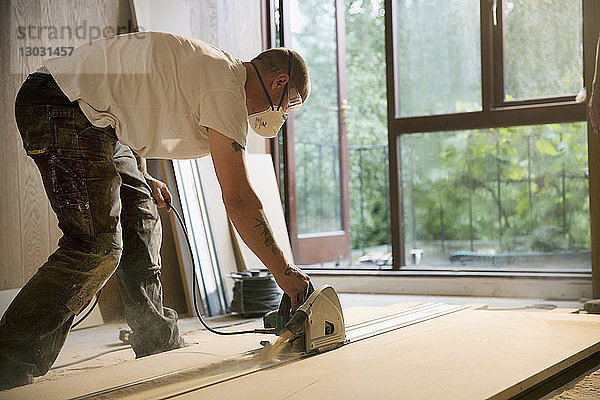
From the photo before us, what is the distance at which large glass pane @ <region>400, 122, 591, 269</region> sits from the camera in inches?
169

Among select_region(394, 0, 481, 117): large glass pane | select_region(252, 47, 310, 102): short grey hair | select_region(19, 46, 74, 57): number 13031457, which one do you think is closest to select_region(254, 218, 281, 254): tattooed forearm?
select_region(252, 47, 310, 102): short grey hair

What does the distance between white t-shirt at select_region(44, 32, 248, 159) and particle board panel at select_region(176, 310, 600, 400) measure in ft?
2.25

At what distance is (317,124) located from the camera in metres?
5.37

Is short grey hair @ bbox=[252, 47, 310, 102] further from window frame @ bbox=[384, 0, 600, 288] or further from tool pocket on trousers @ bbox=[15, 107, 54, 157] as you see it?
window frame @ bbox=[384, 0, 600, 288]

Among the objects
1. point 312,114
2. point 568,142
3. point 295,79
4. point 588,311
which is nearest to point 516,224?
point 568,142

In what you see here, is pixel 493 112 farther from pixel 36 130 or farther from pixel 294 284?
pixel 36 130

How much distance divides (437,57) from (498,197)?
37.0 inches

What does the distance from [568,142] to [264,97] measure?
2592 millimetres

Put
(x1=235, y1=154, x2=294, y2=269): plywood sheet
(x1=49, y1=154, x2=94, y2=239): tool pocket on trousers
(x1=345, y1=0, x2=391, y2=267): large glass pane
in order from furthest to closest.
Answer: (x1=345, y1=0, x2=391, y2=267): large glass pane → (x1=235, y1=154, x2=294, y2=269): plywood sheet → (x1=49, y1=154, x2=94, y2=239): tool pocket on trousers

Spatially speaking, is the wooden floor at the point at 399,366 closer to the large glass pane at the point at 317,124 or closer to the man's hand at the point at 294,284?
the man's hand at the point at 294,284

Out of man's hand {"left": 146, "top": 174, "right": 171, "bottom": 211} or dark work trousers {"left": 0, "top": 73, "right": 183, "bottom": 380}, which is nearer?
dark work trousers {"left": 0, "top": 73, "right": 183, "bottom": 380}

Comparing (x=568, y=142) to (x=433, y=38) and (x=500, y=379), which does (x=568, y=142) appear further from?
(x=500, y=379)

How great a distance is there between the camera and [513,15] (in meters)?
4.45

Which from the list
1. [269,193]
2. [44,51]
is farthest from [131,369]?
[269,193]
